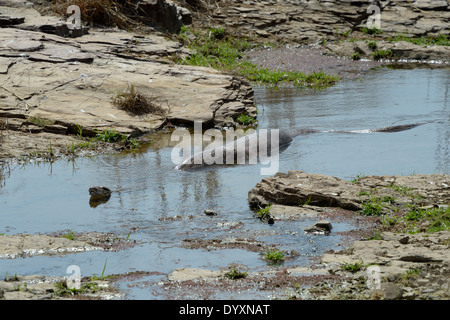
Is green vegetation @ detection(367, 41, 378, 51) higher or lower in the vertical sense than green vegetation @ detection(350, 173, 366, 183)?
higher

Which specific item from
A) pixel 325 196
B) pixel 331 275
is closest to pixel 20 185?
pixel 325 196

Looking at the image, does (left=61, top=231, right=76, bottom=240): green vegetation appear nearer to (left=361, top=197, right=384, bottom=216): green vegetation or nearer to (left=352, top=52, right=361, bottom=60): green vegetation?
(left=361, top=197, right=384, bottom=216): green vegetation

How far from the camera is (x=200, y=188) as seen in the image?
7.57m

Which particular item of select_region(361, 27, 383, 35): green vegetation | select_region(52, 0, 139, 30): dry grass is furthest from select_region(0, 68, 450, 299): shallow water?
select_region(361, 27, 383, 35): green vegetation

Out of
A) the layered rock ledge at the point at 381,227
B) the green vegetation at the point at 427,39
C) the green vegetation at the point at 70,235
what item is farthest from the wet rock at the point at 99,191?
the green vegetation at the point at 427,39

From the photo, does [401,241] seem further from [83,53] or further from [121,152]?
[83,53]

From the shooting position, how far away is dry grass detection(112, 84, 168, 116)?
410 inches

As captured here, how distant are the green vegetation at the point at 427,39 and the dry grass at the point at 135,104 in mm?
7803

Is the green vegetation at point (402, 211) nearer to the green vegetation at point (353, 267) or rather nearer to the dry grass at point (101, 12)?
the green vegetation at point (353, 267)

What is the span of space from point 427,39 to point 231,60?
498cm

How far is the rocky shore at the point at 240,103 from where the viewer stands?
480cm

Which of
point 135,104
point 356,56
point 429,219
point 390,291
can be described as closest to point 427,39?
point 356,56

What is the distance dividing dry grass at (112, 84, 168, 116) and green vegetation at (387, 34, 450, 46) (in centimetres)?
780
